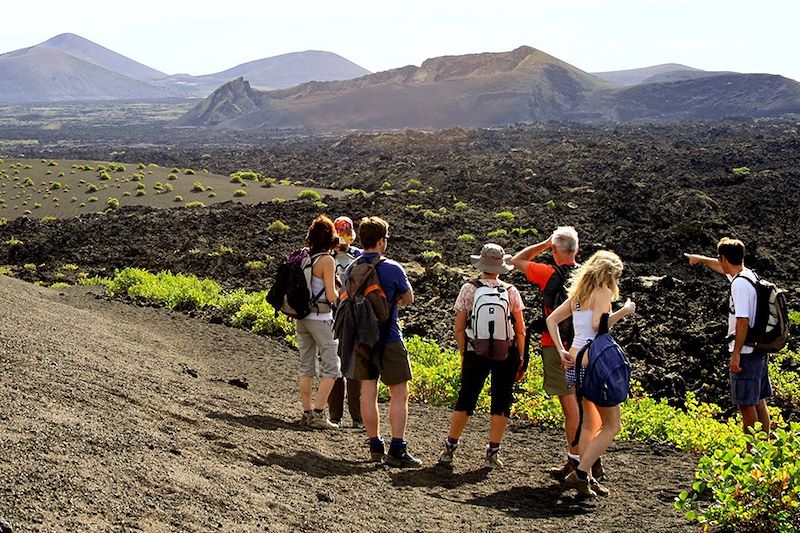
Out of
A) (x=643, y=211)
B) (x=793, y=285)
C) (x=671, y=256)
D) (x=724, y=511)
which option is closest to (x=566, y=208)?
(x=643, y=211)

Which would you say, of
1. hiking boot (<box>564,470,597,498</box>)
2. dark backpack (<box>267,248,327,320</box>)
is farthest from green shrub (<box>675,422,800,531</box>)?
dark backpack (<box>267,248,327,320</box>)

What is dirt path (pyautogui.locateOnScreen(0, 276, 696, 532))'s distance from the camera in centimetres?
459

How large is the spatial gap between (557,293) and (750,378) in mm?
1903

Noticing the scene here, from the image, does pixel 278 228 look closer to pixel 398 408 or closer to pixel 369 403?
pixel 369 403

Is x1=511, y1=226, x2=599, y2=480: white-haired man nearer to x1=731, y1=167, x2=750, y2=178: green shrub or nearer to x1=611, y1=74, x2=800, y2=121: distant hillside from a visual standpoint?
x1=731, y1=167, x2=750, y2=178: green shrub

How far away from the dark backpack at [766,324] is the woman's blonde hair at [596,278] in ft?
5.14

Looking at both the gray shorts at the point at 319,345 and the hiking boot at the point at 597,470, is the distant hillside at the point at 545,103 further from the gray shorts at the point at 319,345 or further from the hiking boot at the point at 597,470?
the hiking boot at the point at 597,470

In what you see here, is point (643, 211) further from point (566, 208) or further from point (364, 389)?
point (364, 389)

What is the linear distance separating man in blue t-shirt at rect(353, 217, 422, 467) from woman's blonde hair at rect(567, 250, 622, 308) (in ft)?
4.10

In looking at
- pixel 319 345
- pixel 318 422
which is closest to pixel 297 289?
pixel 319 345

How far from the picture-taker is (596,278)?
5.49 m

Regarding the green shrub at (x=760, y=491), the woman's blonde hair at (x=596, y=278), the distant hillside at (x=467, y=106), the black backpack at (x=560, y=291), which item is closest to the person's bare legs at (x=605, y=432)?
the black backpack at (x=560, y=291)

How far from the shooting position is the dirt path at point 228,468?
4.59 m

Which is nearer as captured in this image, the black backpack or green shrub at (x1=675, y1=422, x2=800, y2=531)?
green shrub at (x1=675, y1=422, x2=800, y2=531)
